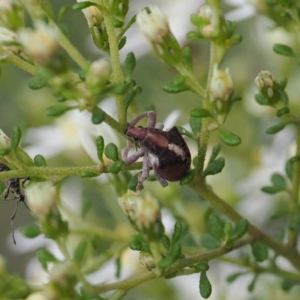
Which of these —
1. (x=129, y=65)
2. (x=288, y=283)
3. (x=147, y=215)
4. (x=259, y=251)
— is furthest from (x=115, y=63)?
(x=288, y=283)

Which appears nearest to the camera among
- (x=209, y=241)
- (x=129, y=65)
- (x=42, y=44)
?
(x=42, y=44)

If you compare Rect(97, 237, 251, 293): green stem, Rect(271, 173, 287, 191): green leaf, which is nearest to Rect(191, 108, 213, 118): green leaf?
Rect(97, 237, 251, 293): green stem

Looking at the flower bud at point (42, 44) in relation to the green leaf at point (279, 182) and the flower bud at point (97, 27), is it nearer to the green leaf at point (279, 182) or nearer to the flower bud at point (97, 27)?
the flower bud at point (97, 27)

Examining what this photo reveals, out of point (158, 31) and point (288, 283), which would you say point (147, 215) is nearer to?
point (158, 31)

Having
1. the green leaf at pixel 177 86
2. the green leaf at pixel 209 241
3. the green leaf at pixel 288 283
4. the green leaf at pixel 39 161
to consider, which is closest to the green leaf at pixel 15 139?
the green leaf at pixel 39 161

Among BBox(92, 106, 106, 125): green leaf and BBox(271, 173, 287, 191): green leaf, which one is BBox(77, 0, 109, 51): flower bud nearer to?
BBox(92, 106, 106, 125): green leaf

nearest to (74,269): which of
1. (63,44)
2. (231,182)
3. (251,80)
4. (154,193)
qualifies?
(63,44)

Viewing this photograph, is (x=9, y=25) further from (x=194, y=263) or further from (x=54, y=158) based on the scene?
(x=54, y=158)
